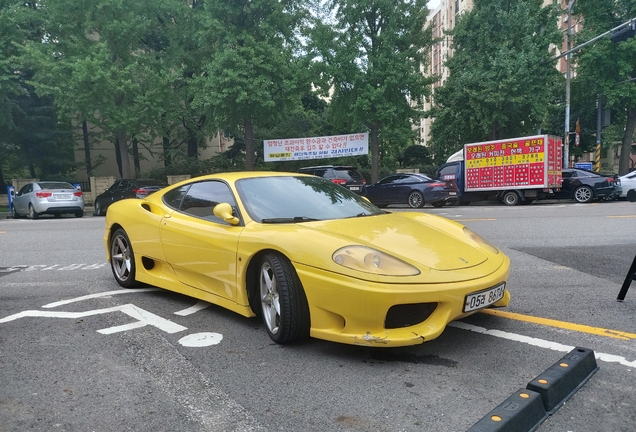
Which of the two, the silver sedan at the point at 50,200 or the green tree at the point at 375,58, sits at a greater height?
the green tree at the point at 375,58

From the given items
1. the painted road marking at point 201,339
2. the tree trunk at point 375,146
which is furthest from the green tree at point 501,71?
the painted road marking at point 201,339

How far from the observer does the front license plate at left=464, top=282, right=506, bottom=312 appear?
312 centimetres

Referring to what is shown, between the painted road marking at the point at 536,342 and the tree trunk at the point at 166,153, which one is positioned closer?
the painted road marking at the point at 536,342

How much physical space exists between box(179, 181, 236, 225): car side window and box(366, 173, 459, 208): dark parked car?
14770mm

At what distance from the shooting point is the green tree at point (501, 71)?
24.7 meters

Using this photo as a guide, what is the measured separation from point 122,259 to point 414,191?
1469 cm

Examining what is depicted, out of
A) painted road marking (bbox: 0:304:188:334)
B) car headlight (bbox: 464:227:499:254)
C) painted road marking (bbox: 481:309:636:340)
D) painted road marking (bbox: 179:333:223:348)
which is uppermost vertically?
car headlight (bbox: 464:227:499:254)

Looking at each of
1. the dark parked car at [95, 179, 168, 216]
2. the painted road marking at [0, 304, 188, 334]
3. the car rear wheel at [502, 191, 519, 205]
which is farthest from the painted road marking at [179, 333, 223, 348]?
the car rear wheel at [502, 191, 519, 205]

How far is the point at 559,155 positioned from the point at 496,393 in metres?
18.4

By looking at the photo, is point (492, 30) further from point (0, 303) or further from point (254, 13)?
point (0, 303)

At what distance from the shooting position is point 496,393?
8.63ft

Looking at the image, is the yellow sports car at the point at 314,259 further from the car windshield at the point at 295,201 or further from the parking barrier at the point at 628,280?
the parking barrier at the point at 628,280

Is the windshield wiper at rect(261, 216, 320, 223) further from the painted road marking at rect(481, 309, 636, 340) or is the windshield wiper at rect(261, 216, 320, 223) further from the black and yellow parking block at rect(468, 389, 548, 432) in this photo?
the black and yellow parking block at rect(468, 389, 548, 432)

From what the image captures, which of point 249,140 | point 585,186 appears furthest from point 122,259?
point 249,140
